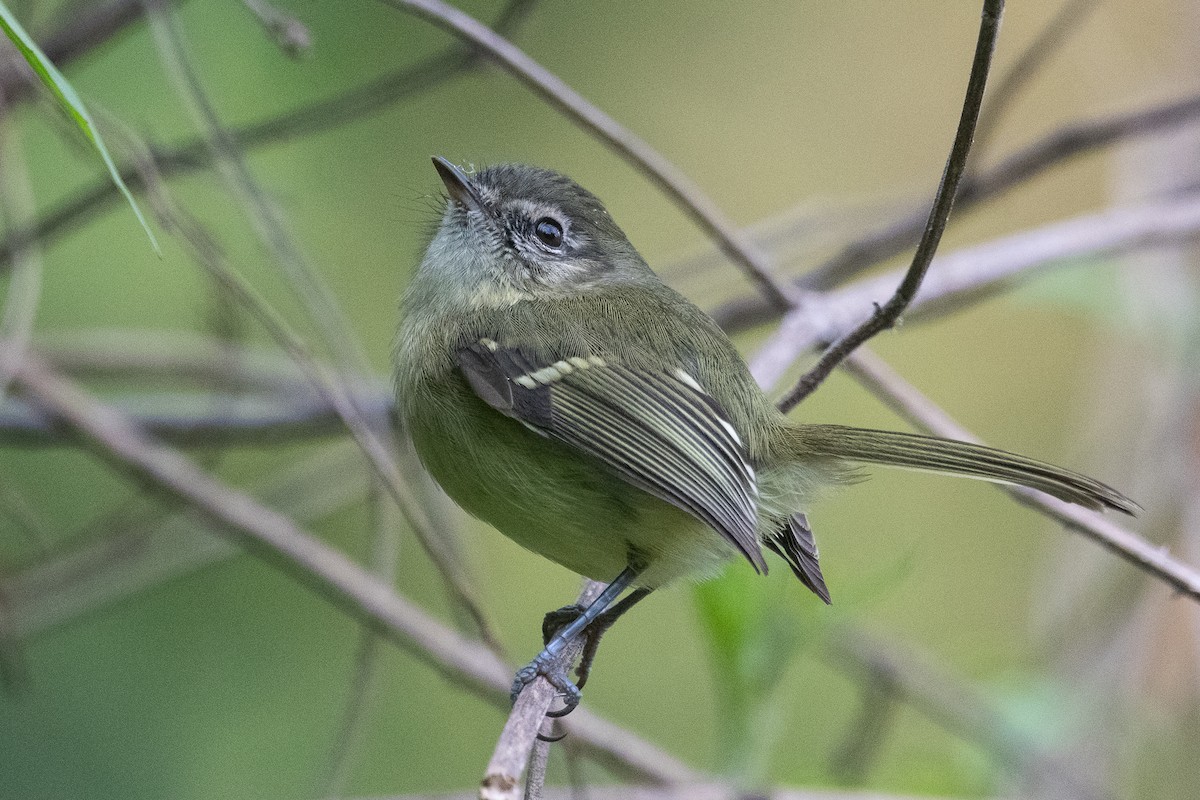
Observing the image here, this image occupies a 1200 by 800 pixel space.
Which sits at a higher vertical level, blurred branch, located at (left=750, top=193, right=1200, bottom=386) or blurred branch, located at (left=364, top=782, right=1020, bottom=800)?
blurred branch, located at (left=750, top=193, right=1200, bottom=386)

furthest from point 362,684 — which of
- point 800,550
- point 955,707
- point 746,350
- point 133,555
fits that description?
point 746,350

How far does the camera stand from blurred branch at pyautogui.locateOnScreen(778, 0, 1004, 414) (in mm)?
1281

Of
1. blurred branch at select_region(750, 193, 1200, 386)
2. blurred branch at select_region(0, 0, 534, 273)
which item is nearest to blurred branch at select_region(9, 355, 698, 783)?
blurred branch at select_region(0, 0, 534, 273)

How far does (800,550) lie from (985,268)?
78 centimetres

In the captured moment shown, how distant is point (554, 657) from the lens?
1806 millimetres

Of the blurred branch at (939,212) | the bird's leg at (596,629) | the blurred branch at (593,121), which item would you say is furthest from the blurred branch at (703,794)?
the blurred branch at (593,121)

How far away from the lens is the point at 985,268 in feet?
8.25

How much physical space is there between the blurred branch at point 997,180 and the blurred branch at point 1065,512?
0.61m

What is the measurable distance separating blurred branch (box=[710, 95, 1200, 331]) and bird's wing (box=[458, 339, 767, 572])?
3.00ft

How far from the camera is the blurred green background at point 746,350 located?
293 cm

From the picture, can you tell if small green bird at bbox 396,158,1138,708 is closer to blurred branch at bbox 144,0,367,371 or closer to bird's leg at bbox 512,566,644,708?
bird's leg at bbox 512,566,644,708

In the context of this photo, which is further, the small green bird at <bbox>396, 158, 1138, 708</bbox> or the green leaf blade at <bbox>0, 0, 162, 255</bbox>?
the small green bird at <bbox>396, 158, 1138, 708</bbox>

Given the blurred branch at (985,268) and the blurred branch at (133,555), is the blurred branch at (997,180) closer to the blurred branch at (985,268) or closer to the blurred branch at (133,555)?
the blurred branch at (985,268)

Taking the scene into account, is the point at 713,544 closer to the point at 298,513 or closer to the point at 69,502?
the point at 298,513
